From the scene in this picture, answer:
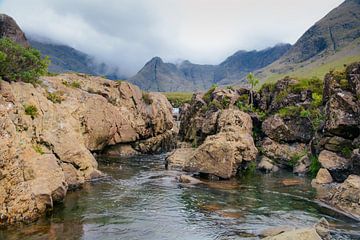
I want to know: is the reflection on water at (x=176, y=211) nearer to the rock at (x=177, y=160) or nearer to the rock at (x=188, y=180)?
the rock at (x=188, y=180)

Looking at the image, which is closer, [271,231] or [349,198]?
[271,231]

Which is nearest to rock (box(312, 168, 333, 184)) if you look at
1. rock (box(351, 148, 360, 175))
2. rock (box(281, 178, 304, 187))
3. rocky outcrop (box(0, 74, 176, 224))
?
rock (box(281, 178, 304, 187))

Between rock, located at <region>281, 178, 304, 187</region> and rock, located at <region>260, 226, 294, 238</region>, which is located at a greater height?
rock, located at <region>260, 226, 294, 238</region>

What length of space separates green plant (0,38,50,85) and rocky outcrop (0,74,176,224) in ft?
5.04

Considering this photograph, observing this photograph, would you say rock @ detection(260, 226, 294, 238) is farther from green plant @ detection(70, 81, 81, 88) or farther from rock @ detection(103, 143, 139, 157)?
green plant @ detection(70, 81, 81, 88)

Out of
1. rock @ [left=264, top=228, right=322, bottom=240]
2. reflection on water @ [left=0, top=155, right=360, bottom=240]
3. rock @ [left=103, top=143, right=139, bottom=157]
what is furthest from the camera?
rock @ [left=103, top=143, right=139, bottom=157]

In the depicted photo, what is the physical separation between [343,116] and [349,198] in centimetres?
2189

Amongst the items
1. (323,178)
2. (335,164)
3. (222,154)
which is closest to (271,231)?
(222,154)

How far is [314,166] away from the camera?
56.2 metres

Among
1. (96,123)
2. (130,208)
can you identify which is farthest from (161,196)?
(96,123)

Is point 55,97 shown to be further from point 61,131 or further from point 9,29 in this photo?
point 9,29

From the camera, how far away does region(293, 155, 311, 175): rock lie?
5738 centimetres

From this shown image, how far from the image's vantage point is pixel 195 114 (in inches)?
3268

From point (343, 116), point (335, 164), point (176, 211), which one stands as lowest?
point (176, 211)
